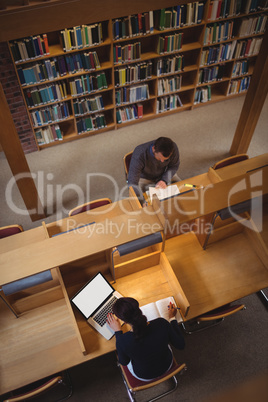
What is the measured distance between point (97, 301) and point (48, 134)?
2906 millimetres

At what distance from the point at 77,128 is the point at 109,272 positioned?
2.73 meters

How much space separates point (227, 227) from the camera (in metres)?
2.62

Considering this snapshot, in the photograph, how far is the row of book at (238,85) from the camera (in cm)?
512

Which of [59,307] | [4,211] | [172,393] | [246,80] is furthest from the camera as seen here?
[246,80]

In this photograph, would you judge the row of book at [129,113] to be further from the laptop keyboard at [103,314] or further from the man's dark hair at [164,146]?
the laptop keyboard at [103,314]

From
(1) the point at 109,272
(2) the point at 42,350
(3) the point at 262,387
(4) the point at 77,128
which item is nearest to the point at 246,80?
(4) the point at 77,128

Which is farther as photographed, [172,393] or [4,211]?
[4,211]

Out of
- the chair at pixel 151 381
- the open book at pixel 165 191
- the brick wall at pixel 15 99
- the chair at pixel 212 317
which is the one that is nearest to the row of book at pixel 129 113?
the brick wall at pixel 15 99

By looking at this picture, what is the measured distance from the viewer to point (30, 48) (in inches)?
140

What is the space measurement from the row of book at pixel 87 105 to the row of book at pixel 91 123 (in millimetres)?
136

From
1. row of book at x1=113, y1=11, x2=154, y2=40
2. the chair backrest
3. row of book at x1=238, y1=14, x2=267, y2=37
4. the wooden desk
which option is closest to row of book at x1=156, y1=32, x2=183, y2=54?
row of book at x1=113, y1=11, x2=154, y2=40

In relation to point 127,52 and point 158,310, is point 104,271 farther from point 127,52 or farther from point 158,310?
point 127,52

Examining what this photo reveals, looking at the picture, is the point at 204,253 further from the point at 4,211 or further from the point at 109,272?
the point at 4,211

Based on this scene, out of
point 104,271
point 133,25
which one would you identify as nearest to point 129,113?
point 133,25
